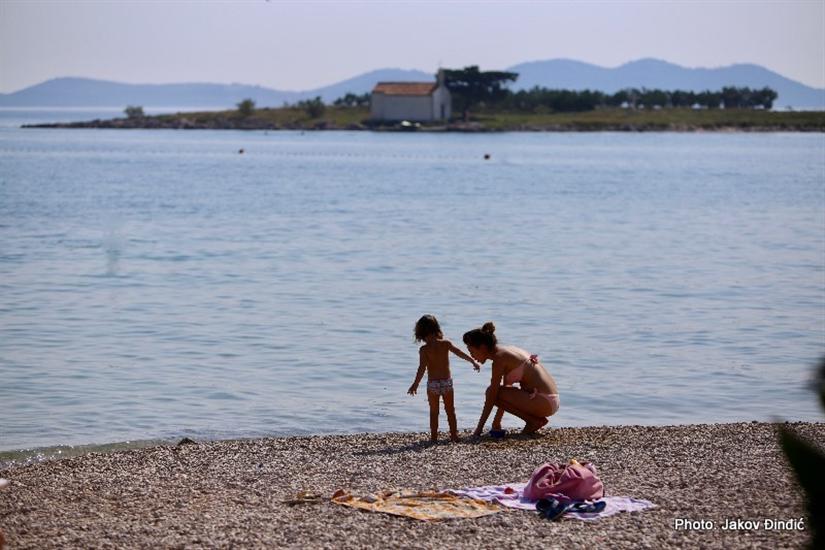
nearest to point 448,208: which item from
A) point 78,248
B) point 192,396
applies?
point 78,248

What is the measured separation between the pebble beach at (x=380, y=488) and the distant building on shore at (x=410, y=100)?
160984 millimetres

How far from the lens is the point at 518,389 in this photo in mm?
13289

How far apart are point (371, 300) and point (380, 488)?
1690cm

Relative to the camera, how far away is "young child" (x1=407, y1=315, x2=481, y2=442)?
13.2 meters

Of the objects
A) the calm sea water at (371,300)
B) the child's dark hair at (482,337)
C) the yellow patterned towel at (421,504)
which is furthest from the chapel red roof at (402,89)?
the yellow patterned towel at (421,504)

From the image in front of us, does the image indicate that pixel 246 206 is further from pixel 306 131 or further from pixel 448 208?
pixel 306 131

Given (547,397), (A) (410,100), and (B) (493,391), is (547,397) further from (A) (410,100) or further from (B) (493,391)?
(A) (410,100)

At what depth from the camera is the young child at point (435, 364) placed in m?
13.2

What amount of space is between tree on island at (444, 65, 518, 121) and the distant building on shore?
1.93 m

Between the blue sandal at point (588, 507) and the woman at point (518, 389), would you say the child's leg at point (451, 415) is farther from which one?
the blue sandal at point (588, 507)

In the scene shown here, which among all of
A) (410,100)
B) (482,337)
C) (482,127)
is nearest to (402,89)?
(410,100)

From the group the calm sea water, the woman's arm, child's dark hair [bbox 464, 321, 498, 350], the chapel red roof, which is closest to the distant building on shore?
the chapel red roof

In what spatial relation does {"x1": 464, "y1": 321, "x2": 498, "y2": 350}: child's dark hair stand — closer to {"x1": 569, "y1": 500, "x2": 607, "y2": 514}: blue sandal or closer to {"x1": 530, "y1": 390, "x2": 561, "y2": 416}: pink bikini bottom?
{"x1": 530, "y1": 390, "x2": 561, "y2": 416}: pink bikini bottom

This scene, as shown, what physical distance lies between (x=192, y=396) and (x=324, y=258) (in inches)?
740
